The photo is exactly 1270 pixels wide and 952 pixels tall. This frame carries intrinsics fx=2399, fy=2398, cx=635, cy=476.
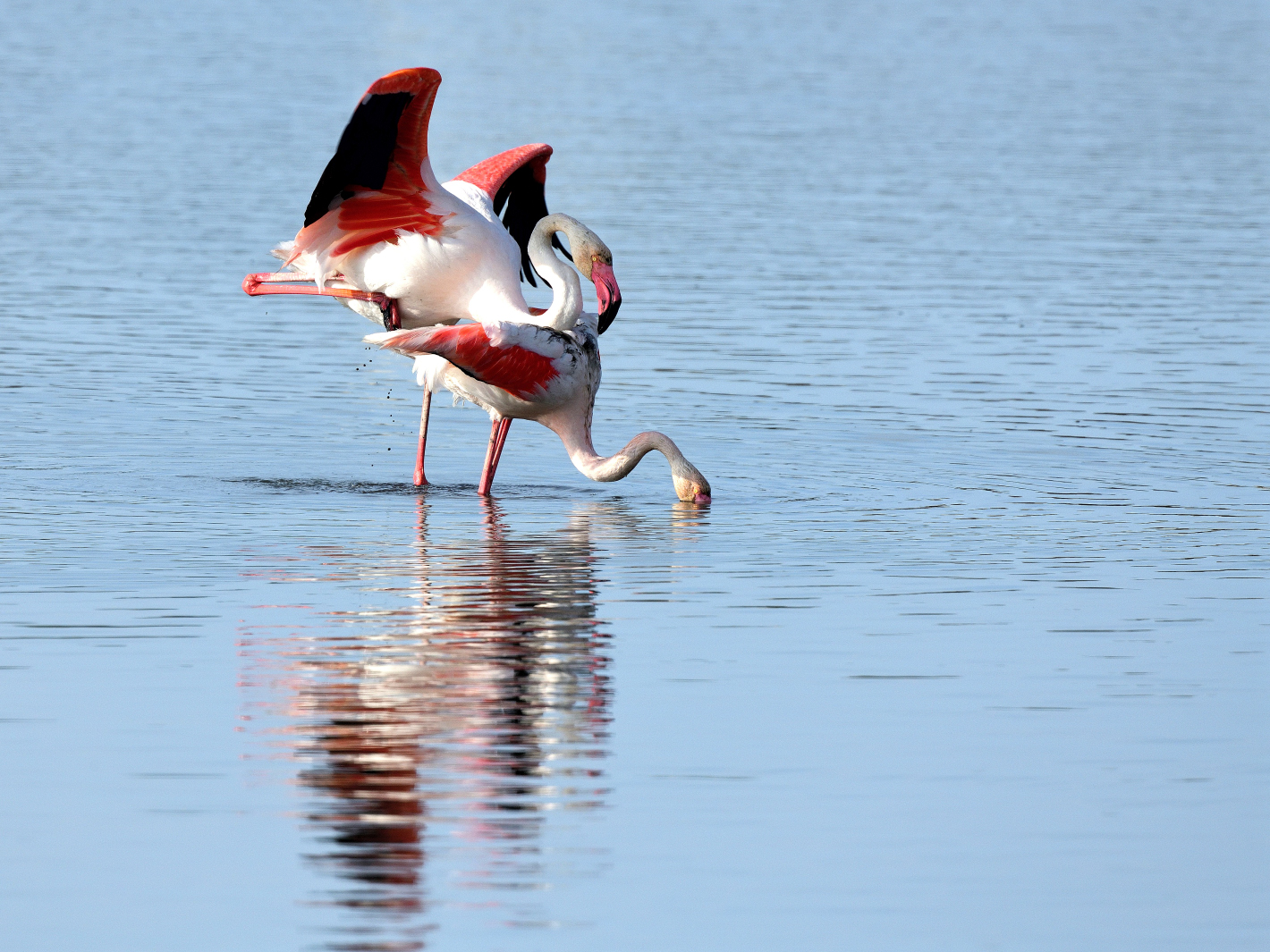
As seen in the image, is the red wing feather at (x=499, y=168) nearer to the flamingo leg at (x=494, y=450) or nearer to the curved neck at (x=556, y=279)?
the curved neck at (x=556, y=279)

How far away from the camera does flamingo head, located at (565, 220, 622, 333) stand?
11953 millimetres

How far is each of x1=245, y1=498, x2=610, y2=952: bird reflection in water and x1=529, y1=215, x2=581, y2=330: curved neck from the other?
6.66 ft

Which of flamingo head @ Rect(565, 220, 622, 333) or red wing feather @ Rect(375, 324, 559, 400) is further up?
flamingo head @ Rect(565, 220, 622, 333)

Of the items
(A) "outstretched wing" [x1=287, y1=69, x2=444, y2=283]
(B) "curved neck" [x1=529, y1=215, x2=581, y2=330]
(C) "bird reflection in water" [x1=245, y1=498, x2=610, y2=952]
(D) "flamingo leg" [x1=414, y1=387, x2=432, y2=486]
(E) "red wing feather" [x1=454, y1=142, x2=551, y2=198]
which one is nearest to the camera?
(C) "bird reflection in water" [x1=245, y1=498, x2=610, y2=952]

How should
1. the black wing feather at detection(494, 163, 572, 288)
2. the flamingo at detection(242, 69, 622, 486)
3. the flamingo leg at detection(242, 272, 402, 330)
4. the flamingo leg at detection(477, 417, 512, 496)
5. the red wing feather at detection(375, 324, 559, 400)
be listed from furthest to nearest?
the black wing feather at detection(494, 163, 572, 288)
the flamingo leg at detection(477, 417, 512, 496)
the flamingo leg at detection(242, 272, 402, 330)
the red wing feather at detection(375, 324, 559, 400)
the flamingo at detection(242, 69, 622, 486)

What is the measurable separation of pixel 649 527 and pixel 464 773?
452cm

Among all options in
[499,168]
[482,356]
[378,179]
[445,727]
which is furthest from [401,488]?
[445,727]

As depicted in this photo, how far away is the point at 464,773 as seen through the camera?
22.7 ft

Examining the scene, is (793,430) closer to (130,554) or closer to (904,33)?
(130,554)

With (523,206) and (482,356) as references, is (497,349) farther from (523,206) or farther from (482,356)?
(523,206)

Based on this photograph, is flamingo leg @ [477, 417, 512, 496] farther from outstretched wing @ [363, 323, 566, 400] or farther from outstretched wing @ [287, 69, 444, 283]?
outstretched wing @ [287, 69, 444, 283]

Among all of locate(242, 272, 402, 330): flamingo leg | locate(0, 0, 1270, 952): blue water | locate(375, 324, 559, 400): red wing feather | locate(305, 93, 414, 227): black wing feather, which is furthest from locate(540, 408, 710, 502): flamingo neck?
locate(305, 93, 414, 227): black wing feather

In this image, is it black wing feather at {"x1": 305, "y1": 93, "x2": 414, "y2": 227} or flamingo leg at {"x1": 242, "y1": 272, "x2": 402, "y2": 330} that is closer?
black wing feather at {"x1": 305, "y1": 93, "x2": 414, "y2": 227}

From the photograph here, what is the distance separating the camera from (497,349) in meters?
11.8
